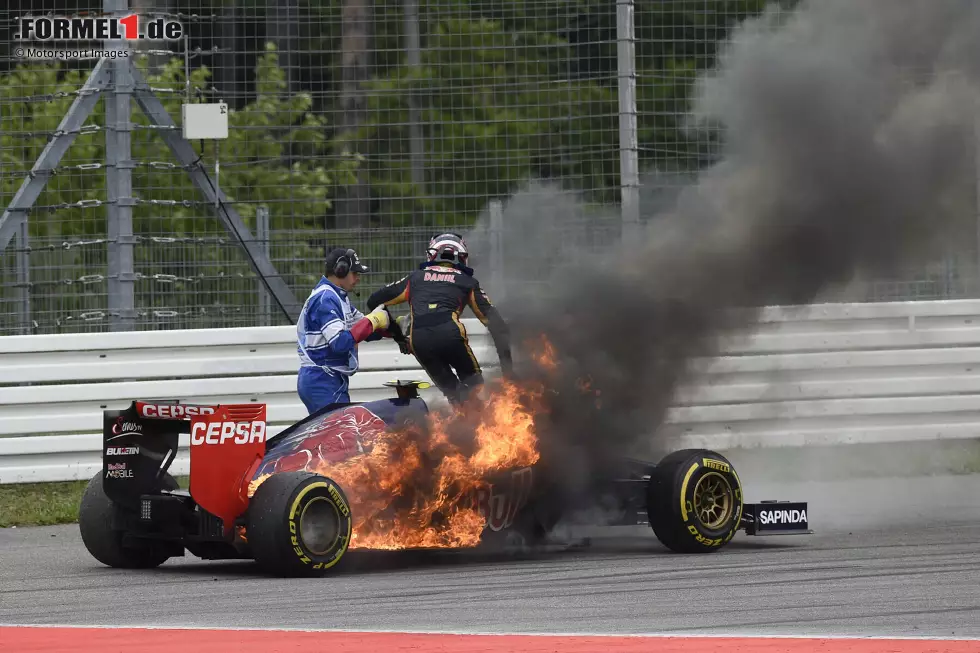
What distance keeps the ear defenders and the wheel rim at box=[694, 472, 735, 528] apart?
2924 mm

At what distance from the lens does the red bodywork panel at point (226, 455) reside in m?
9.48

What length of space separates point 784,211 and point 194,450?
4336 millimetres

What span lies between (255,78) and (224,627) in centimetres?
809

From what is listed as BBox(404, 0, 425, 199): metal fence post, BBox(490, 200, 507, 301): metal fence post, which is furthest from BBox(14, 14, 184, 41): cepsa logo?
BBox(490, 200, 507, 301): metal fence post

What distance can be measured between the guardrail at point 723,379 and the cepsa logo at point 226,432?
8.90ft

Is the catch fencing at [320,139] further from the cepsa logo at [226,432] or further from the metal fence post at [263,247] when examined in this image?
the cepsa logo at [226,432]

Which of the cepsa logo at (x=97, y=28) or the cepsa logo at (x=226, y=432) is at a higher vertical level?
the cepsa logo at (x=97, y=28)

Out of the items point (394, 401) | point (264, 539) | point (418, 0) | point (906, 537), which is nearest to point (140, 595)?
point (264, 539)

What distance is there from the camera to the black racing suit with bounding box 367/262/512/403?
10656 millimetres

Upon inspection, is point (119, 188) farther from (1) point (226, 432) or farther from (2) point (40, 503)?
(1) point (226, 432)

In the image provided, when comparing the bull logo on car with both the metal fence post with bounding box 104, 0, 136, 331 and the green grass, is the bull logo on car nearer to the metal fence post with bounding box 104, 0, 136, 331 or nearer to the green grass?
the green grass

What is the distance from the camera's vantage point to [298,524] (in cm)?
924

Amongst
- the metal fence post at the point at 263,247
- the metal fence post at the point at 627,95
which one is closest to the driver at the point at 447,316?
the metal fence post at the point at 627,95

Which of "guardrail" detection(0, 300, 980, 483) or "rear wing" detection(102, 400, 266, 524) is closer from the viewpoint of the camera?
"rear wing" detection(102, 400, 266, 524)
